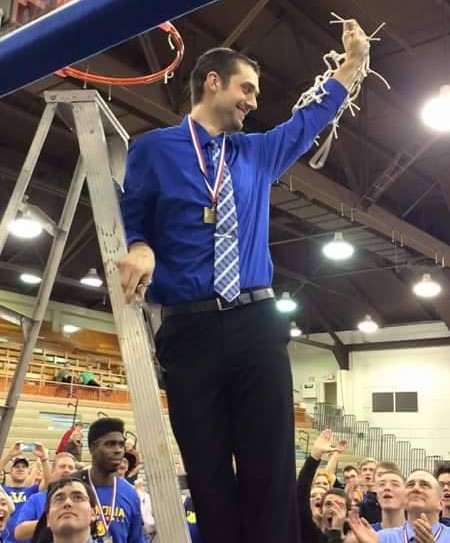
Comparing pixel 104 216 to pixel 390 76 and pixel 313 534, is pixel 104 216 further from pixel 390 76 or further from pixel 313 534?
pixel 390 76

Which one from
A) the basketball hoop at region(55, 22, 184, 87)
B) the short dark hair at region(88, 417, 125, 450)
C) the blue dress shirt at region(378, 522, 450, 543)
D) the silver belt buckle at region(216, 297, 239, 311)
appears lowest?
the blue dress shirt at region(378, 522, 450, 543)

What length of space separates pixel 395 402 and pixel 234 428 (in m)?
22.9

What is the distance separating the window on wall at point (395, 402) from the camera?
23.3 meters

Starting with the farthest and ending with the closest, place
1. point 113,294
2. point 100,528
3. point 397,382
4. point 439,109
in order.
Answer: point 397,382 < point 439,109 < point 100,528 < point 113,294

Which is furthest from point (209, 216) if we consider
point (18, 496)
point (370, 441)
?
point (370, 441)

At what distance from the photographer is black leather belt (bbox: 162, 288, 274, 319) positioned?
174cm

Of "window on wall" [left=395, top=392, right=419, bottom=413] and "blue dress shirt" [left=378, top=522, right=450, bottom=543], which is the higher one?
"window on wall" [left=395, top=392, right=419, bottom=413]

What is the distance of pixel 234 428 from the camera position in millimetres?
1747

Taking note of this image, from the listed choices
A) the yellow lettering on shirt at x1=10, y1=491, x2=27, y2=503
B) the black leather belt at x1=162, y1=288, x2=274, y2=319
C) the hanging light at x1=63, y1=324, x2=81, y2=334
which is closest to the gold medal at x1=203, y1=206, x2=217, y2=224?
the black leather belt at x1=162, y1=288, x2=274, y2=319

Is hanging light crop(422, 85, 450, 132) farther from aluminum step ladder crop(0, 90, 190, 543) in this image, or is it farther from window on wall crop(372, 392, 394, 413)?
window on wall crop(372, 392, 394, 413)

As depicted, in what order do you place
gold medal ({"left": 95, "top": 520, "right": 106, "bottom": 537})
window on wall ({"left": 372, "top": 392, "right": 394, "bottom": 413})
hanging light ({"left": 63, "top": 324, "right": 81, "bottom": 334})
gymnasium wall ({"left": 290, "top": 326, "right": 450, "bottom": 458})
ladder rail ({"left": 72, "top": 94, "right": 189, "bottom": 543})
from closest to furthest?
1. ladder rail ({"left": 72, "top": 94, "right": 189, "bottom": 543})
2. gold medal ({"left": 95, "top": 520, "right": 106, "bottom": 537})
3. hanging light ({"left": 63, "top": 324, "right": 81, "bottom": 334})
4. gymnasium wall ({"left": 290, "top": 326, "right": 450, "bottom": 458})
5. window on wall ({"left": 372, "top": 392, "right": 394, "bottom": 413})

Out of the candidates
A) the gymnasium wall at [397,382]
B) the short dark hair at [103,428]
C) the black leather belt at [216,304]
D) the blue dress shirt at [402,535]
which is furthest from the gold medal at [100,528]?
the gymnasium wall at [397,382]

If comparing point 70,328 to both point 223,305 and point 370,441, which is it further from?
point 223,305

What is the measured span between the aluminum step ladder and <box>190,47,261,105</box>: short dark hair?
304 mm
